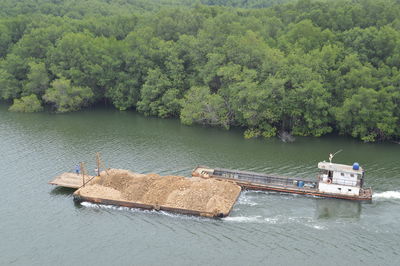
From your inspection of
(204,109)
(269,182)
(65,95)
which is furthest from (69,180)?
(65,95)

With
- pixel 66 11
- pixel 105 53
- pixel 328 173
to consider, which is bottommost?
pixel 328 173

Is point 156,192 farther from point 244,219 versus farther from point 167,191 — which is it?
point 244,219

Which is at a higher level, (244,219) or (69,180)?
(69,180)

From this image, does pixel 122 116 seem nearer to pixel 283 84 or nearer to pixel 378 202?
pixel 283 84

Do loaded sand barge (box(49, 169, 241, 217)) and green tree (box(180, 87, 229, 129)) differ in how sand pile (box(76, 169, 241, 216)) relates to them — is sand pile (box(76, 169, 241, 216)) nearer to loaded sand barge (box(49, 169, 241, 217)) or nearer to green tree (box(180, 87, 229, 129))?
loaded sand barge (box(49, 169, 241, 217))

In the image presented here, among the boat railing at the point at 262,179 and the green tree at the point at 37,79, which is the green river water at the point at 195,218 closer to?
the boat railing at the point at 262,179

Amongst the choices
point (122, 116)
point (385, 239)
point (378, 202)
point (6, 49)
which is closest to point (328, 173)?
point (378, 202)
